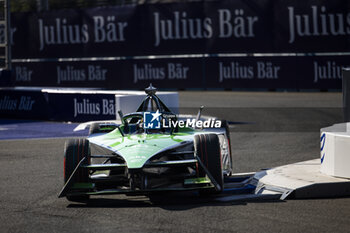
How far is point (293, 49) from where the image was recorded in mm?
23531

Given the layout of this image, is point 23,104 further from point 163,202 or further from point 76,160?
point 163,202

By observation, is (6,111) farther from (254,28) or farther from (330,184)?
(330,184)

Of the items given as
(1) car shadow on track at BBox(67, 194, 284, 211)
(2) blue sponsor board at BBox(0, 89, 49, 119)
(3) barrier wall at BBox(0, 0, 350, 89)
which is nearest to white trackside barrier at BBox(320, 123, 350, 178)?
(1) car shadow on track at BBox(67, 194, 284, 211)

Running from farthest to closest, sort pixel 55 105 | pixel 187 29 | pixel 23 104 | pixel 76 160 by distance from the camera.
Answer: pixel 187 29
pixel 23 104
pixel 55 105
pixel 76 160

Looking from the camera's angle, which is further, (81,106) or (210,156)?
(81,106)

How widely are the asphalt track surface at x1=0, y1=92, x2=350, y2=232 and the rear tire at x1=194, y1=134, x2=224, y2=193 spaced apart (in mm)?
305

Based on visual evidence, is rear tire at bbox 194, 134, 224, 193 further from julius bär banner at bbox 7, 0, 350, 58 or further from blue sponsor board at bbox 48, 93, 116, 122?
julius bär banner at bbox 7, 0, 350, 58

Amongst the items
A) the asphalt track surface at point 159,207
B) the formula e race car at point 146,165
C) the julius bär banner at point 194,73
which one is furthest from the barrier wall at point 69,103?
the formula e race car at point 146,165

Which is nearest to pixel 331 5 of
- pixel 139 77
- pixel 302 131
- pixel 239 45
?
pixel 239 45

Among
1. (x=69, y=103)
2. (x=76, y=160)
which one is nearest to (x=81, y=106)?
(x=69, y=103)

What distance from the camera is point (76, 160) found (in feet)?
27.3

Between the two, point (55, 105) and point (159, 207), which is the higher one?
point (55, 105)

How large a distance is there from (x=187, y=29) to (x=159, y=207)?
60.7 feet

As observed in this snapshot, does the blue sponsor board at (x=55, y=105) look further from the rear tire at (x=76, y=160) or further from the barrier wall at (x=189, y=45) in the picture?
the rear tire at (x=76, y=160)
